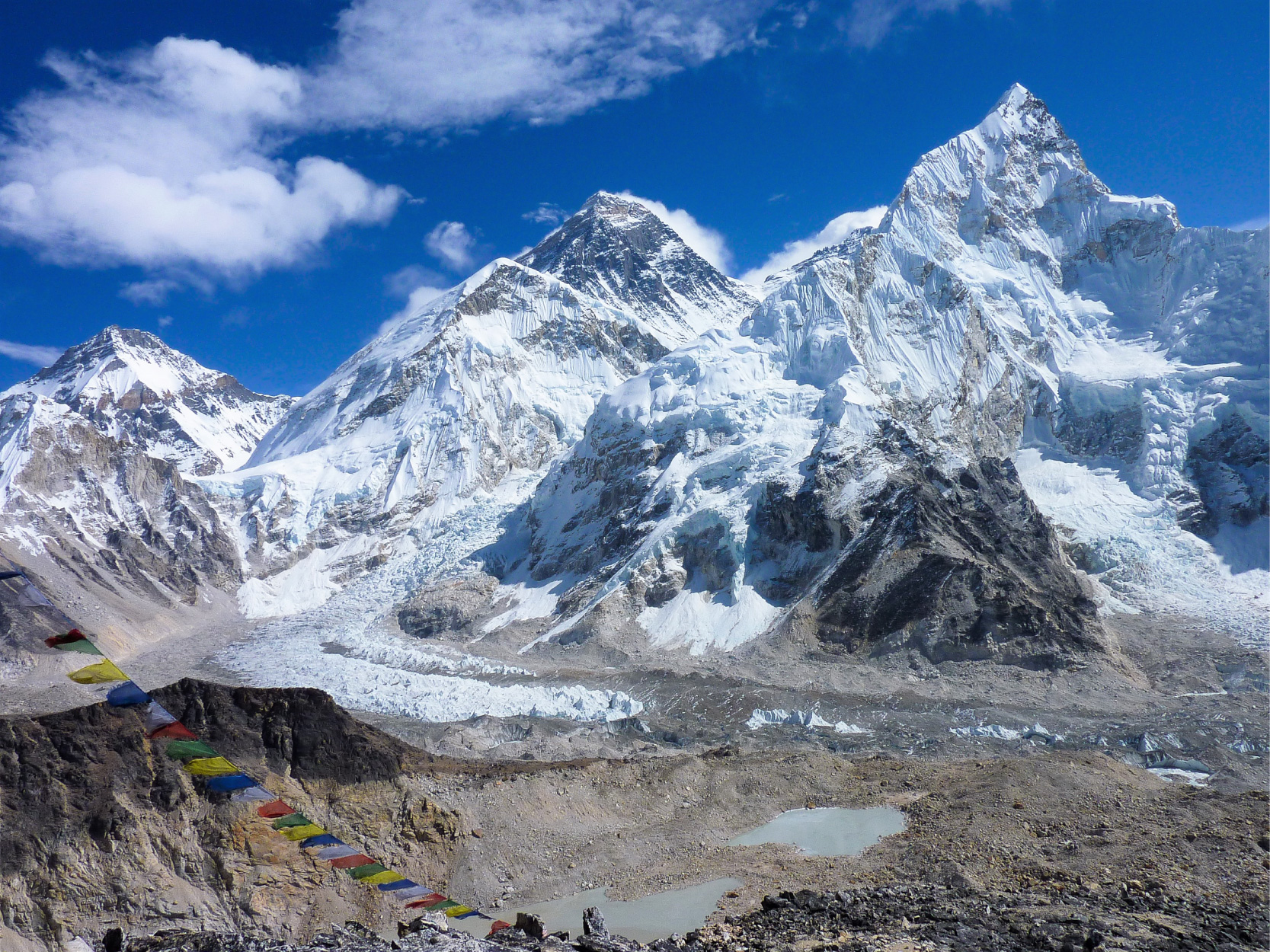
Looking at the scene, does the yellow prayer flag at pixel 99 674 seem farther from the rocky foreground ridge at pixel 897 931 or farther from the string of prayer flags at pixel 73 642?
the rocky foreground ridge at pixel 897 931

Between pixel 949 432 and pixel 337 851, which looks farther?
pixel 949 432

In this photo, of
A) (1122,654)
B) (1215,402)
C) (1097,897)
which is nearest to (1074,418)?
(1215,402)

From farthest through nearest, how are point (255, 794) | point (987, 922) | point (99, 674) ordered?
point (987, 922)
point (255, 794)
point (99, 674)

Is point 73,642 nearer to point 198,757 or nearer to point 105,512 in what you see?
point 198,757

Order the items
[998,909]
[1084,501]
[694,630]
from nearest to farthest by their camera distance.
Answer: [998,909]
[694,630]
[1084,501]

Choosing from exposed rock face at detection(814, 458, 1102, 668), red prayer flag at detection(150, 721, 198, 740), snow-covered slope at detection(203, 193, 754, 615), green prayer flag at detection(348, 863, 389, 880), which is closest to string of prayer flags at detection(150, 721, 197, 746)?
red prayer flag at detection(150, 721, 198, 740)

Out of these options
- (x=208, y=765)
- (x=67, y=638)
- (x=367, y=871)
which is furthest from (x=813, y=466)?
(x=67, y=638)

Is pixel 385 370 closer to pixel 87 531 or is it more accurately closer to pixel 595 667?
pixel 87 531
